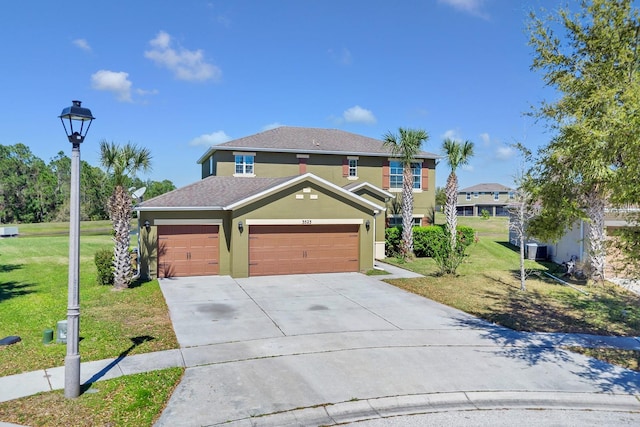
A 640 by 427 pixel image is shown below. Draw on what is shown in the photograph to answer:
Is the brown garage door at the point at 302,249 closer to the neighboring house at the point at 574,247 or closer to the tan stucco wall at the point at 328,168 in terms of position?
the tan stucco wall at the point at 328,168

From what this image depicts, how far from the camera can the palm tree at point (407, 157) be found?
24.0 m

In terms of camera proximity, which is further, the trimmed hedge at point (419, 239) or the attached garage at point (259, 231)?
the trimmed hedge at point (419, 239)

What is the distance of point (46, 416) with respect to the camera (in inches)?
245

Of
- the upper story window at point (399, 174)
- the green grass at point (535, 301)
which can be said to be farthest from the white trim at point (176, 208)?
the upper story window at point (399, 174)

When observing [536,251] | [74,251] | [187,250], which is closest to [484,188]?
[536,251]

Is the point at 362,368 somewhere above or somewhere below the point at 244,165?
below

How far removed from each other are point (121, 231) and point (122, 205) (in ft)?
3.15

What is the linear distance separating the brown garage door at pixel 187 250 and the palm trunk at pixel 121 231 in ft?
7.08

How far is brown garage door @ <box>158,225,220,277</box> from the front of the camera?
18312 mm

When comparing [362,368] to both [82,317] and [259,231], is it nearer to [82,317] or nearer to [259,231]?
[82,317]

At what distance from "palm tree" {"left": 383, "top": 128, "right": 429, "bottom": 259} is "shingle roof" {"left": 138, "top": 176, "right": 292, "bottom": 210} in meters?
7.46

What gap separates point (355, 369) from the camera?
8305mm

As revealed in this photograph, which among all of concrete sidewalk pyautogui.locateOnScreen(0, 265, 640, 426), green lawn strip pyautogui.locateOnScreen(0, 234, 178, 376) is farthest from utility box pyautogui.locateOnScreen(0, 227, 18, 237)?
concrete sidewalk pyautogui.locateOnScreen(0, 265, 640, 426)

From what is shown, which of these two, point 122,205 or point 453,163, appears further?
point 453,163
